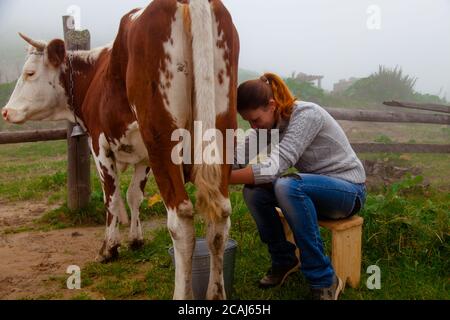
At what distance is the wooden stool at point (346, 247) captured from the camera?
3.11 meters

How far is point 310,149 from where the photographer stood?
3.11 metres

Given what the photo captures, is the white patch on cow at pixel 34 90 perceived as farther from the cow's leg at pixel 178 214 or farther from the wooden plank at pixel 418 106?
the wooden plank at pixel 418 106

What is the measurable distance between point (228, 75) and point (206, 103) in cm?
26

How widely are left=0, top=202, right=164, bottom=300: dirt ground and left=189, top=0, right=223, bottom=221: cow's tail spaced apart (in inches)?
60.7

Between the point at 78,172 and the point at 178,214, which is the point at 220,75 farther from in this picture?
the point at 78,172

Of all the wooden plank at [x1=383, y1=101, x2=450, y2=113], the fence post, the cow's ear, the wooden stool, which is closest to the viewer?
the wooden stool

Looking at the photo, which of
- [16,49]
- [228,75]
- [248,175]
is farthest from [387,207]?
[16,49]

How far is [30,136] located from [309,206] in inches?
153

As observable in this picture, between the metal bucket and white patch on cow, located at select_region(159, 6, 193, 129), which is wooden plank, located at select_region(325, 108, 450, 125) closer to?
the metal bucket

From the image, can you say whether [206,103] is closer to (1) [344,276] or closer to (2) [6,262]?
(1) [344,276]

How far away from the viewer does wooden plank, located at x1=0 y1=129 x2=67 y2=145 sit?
5395 millimetres

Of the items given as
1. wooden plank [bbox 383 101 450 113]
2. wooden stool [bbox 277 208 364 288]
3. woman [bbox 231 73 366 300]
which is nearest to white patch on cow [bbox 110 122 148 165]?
woman [bbox 231 73 366 300]

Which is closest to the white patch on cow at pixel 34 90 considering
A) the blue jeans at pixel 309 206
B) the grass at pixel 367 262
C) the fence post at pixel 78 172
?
the fence post at pixel 78 172

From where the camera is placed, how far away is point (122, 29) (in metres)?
3.46
